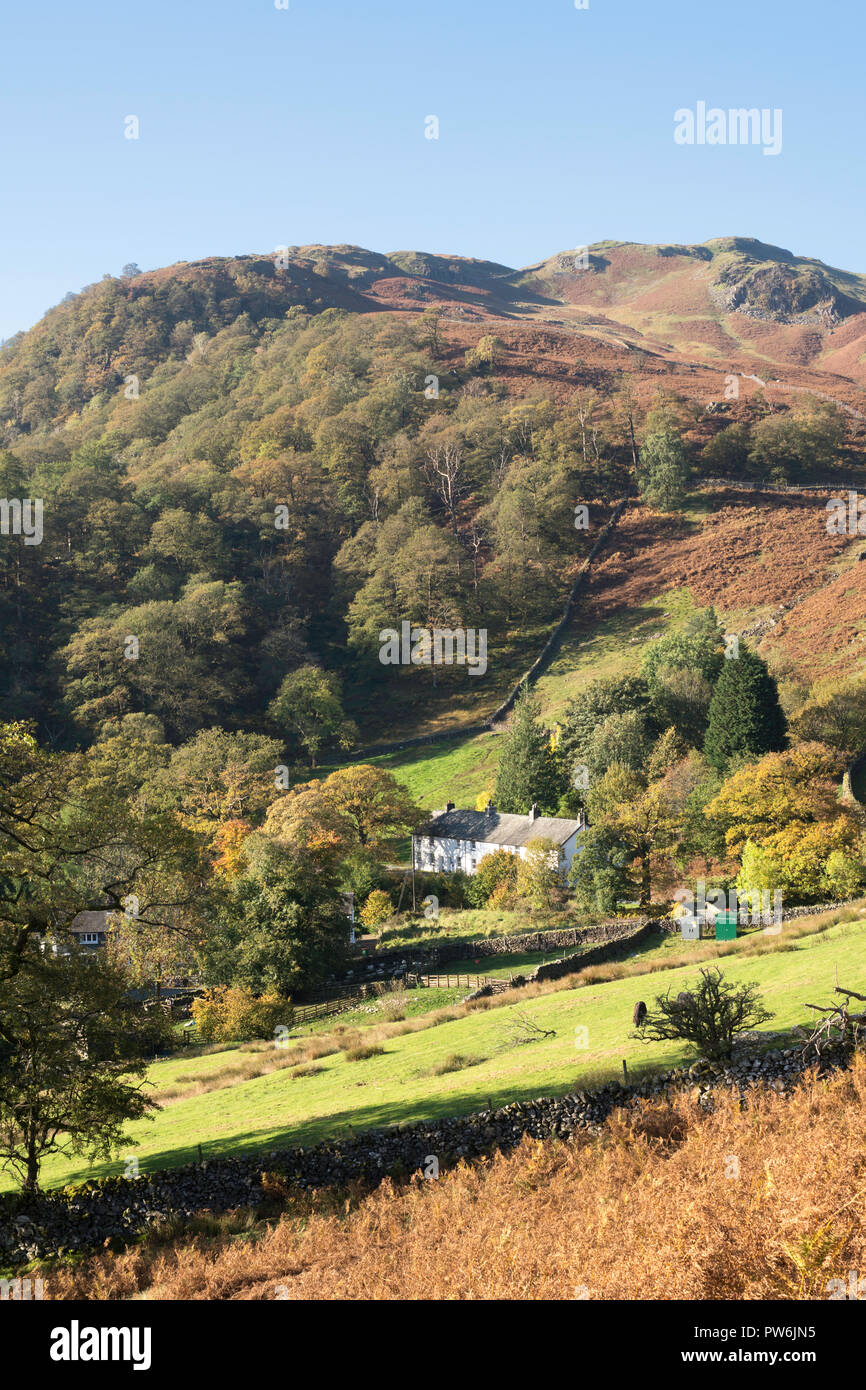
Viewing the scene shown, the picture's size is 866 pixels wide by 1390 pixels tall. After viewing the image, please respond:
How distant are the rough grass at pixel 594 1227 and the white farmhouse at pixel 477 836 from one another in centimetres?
3491

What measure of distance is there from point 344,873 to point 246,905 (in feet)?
38.6

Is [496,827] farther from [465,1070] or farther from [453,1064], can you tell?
[465,1070]

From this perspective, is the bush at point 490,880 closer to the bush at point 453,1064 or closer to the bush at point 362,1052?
the bush at point 362,1052

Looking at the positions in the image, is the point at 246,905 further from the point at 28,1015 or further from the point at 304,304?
the point at 304,304

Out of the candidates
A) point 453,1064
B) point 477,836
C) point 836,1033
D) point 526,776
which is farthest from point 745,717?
point 836,1033

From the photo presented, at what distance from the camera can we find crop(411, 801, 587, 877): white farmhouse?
5225 cm

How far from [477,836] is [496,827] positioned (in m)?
1.26

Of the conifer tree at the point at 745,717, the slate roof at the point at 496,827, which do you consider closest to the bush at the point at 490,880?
the slate roof at the point at 496,827

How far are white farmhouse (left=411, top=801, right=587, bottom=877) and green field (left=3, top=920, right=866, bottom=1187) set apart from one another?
20696 mm

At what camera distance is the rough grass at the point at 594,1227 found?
30.9ft

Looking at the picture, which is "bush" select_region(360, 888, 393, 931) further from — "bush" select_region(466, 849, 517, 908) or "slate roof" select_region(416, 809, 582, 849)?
"slate roof" select_region(416, 809, 582, 849)

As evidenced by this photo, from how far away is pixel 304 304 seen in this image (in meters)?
183

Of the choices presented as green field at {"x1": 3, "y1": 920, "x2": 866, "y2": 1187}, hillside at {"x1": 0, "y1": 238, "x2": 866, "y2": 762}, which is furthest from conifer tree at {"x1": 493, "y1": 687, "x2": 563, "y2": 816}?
green field at {"x1": 3, "y1": 920, "x2": 866, "y2": 1187}
